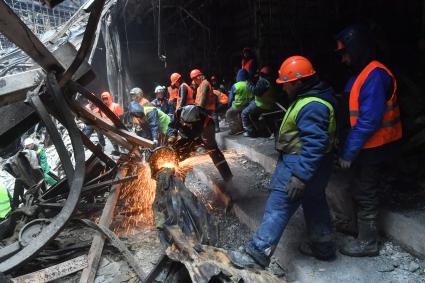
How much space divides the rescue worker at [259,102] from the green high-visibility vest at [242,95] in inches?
7.4

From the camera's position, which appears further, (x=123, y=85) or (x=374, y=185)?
(x=123, y=85)

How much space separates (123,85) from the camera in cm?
1243

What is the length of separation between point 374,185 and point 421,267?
781 mm

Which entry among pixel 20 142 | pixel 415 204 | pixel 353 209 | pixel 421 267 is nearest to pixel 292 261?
pixel 353 209

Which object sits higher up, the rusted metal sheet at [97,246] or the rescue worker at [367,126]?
the rescue worker at [367,126]

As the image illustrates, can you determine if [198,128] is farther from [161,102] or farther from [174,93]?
[174,93]

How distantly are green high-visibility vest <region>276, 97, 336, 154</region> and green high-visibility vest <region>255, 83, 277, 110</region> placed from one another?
157 inches

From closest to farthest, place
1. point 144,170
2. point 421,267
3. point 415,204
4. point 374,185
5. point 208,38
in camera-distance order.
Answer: point 421,267, point 374,185, point 415,204, point 144,170, point 208,38

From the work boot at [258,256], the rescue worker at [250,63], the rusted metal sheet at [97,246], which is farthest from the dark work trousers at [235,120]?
the work boot at [258,256]

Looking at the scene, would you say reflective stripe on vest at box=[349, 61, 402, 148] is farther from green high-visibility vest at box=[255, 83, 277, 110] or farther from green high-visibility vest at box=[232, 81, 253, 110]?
green high-visibility vest at box=[232, 81, 253, 110]

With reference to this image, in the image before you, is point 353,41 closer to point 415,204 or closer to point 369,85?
point 369,85

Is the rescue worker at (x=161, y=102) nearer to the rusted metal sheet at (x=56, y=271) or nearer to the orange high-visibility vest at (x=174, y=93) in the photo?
the orange high-visibility vest at (x=174, y=93)

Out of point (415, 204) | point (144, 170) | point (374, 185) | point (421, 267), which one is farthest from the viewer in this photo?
point (144, 170)

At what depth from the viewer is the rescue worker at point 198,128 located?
4.66 metres
